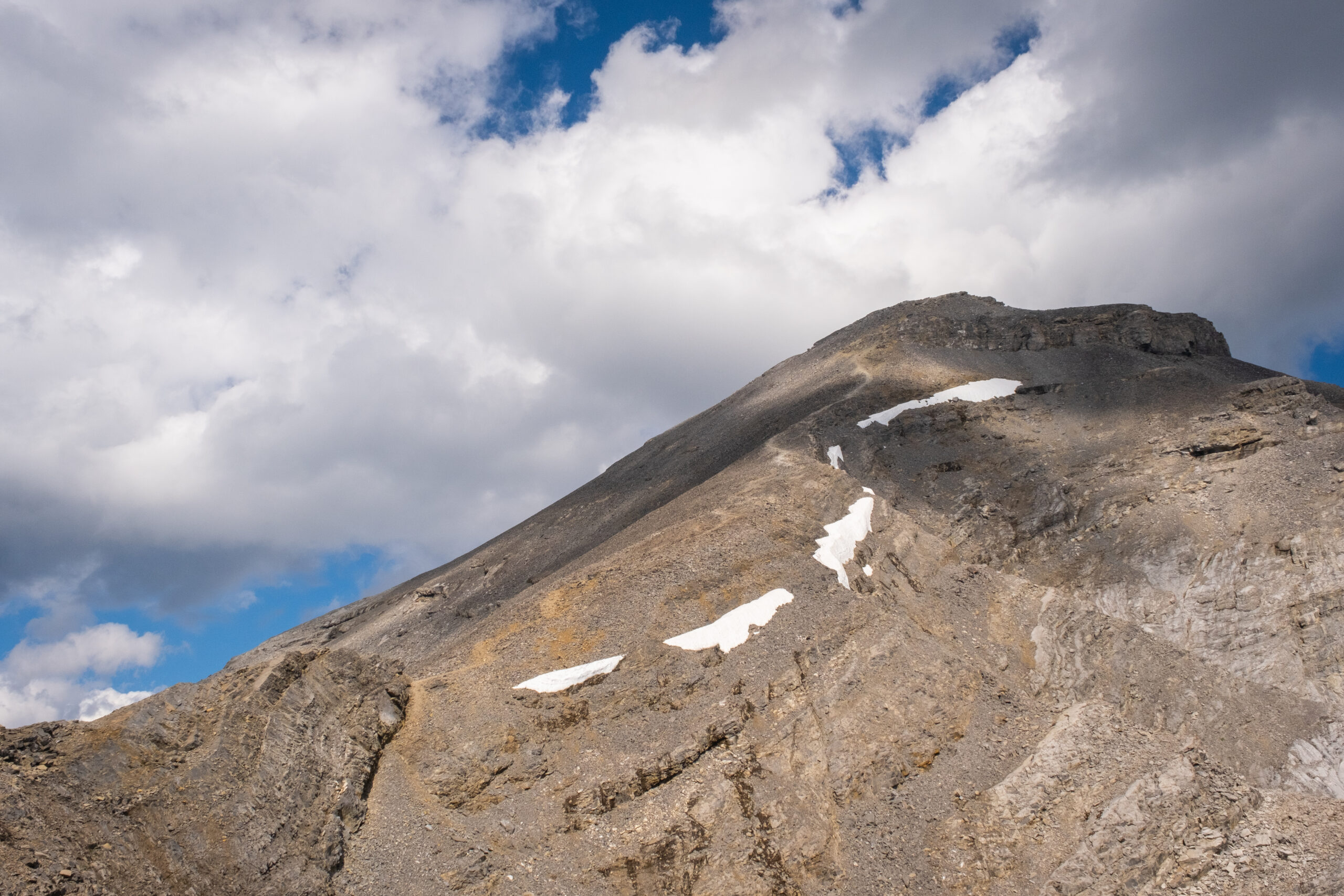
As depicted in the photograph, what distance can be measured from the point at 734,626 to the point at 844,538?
7729mm

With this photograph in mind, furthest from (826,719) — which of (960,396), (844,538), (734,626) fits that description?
(960,396)

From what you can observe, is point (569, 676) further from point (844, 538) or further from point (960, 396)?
point (960, 396)

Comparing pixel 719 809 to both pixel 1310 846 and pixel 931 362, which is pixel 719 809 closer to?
pixel 1310 846

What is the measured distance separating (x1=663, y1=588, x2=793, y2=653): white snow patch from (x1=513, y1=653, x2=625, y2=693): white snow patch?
190cm

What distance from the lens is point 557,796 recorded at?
74.6ft

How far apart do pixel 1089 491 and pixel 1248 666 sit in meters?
11.0

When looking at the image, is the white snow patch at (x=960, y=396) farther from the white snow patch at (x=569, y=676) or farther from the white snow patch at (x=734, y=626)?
the white snow patch at (x=569, y=676)

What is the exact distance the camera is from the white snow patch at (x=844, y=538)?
102ft

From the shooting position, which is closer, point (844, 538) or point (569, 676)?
point (569, 676)

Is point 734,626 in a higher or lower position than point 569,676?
lower

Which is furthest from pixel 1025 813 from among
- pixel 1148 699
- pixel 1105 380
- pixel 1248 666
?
pixel 1105 380

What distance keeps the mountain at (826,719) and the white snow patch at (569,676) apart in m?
0.16

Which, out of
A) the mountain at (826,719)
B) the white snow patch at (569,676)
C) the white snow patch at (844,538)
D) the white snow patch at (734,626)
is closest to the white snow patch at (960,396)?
the mountain at (826,719)

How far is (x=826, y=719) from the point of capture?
2459cm
